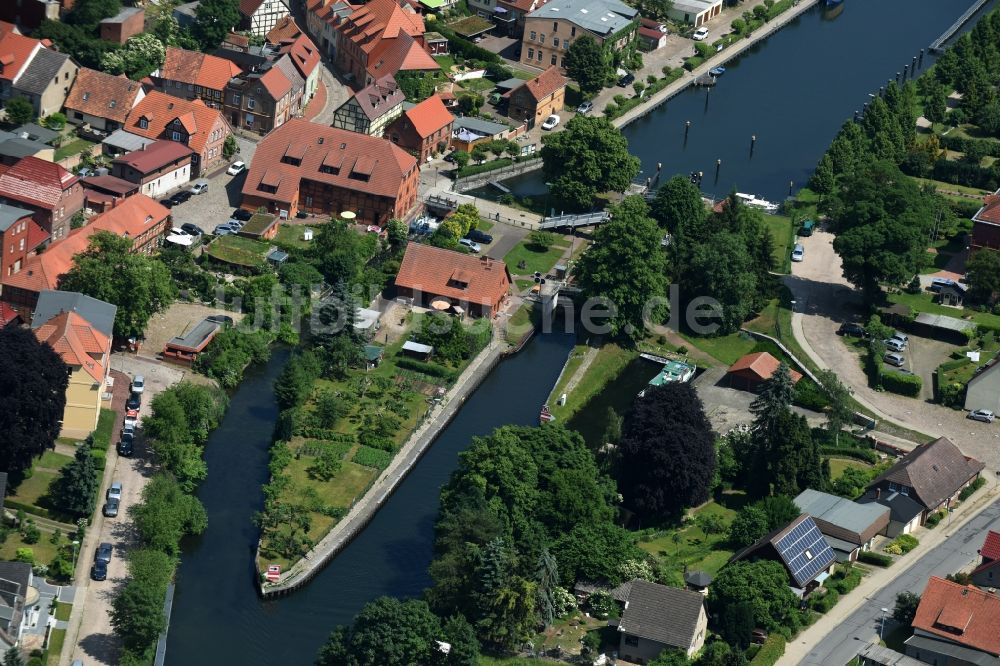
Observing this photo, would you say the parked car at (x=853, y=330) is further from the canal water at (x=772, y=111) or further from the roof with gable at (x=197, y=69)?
the roof with gable at (x=197, y=69)

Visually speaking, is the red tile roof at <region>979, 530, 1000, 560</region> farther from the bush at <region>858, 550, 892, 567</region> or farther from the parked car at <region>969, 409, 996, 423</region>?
the parked car at <region>969, 409, 996, 423</region>

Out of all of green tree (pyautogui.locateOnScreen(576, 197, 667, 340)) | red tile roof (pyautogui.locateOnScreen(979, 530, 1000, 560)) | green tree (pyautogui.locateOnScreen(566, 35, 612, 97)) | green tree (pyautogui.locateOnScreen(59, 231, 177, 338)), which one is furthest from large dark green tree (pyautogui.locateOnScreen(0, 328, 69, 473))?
green tree (pyautogui.locateOnScreen(566, 35, 612, 97))

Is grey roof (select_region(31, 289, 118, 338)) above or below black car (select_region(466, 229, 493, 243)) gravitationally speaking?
above

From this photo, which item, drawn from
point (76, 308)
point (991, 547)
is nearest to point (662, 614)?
point (991, 547)

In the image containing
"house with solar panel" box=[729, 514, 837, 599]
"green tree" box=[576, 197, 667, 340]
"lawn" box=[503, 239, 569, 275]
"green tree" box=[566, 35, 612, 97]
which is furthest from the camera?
"green tree" box=[566, 35, 612, 97]

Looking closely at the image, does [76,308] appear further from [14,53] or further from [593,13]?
[593,13]
